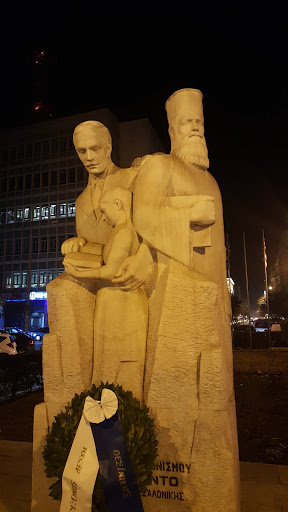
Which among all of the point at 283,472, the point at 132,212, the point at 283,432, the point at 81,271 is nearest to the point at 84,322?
the point at 81,271

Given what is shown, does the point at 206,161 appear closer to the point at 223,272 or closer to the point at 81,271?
the point at 223,272

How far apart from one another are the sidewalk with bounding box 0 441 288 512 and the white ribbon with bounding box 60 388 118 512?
1657 millimetres

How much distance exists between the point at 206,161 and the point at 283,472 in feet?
12.8

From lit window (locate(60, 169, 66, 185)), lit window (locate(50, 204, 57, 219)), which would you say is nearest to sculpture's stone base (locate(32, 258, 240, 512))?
lit window (locate(50, 204, 57, 219))

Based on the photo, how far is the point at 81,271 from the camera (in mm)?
3775

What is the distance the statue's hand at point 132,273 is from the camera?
11.8ft

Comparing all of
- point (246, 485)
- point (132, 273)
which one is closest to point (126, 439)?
point (132, 273)

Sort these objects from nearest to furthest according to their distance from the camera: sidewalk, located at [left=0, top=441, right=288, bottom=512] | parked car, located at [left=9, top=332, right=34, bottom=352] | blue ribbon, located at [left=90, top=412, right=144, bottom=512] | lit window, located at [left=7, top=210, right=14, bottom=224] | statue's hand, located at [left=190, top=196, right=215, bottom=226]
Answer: blue ribbon, located at [left=90, top=412, right=144, bottom=512] → statue's hand, located at [left=190, top=196, right=215, bottom=226] → sidewalk, located at [left=0, top=441, right=288, bottom=512] → parked car, located at [left=9, top=332, right=34, bottom=352] → lit window, located at [left=7, top=210, right=14, bottom=224]

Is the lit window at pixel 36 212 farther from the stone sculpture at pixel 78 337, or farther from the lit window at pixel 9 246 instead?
the stone sculpture at pixel 78 337

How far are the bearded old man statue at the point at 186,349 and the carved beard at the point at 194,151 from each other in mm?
94

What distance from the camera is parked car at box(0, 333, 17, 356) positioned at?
18.5 meters

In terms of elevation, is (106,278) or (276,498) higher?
(106,278)

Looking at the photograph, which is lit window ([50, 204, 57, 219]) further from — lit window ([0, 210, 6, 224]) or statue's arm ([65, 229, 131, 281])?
statue's arm ([65, 229, 131, 281])

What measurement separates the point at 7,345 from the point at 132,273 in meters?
16.8
